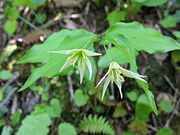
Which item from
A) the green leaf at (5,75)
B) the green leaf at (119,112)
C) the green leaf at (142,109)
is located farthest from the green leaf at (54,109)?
the green leaf at (142,109)

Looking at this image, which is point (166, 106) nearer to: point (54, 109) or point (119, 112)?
point (119, 112)

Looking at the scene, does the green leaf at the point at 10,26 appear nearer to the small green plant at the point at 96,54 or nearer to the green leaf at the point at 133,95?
the small green plant at the point at 96,54

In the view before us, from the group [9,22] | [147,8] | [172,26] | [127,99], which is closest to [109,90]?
[127,99]

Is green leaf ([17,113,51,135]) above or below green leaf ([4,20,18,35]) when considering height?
below

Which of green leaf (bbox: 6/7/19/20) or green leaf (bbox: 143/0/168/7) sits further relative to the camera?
green leaf (bbox: 6/7/19/20)

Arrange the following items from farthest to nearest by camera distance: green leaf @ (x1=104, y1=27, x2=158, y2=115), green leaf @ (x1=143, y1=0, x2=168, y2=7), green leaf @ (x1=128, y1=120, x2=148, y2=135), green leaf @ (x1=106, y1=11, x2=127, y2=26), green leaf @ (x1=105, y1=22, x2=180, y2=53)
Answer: green leaf @ (x1=106, y1=11, x2=127, y2=26)
green leaf @ (x1=143, y1=0, x2=168, y2=7)
green leaf @ (x1=128, y1=120, x2=148, y2=135)
green leaf @ (x1=105, y1=22, x2=180, y2=53)
green leaf @ (x1=104, y1=27, x2=158, y2=115)

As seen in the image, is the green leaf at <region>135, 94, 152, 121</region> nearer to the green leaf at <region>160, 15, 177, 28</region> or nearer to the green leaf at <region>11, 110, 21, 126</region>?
the green leaf at <region>160, 15, 177, 28</region>

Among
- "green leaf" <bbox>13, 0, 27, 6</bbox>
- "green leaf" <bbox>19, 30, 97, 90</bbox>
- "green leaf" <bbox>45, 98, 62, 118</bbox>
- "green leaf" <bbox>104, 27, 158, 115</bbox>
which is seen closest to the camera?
"green leaf" <bbox>104, 27, 158, 115</bbox>

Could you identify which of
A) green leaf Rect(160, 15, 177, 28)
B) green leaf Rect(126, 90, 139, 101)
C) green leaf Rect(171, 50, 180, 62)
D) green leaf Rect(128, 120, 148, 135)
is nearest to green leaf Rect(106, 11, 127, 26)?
green leaf Rect(160, 15, 177, 28)
